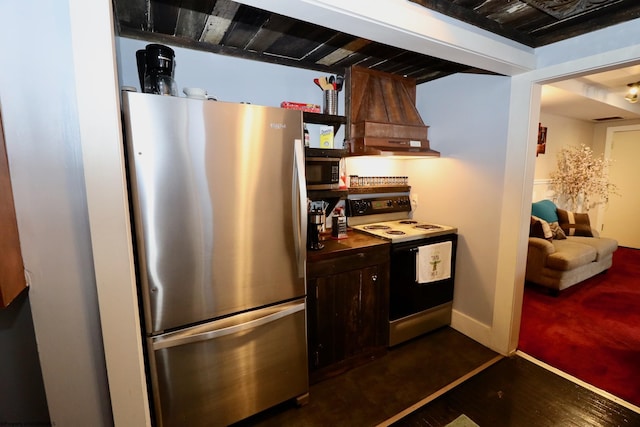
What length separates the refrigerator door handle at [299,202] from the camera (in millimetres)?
1588

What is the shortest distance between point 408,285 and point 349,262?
0.66 m

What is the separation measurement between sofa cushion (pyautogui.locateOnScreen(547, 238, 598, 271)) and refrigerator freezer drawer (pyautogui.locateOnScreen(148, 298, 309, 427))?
302 centimetres

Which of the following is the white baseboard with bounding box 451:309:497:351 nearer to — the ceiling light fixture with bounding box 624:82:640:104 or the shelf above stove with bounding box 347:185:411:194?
the shelf above stove with bounding box 347:185:411:194

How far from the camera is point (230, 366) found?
154 centimetres

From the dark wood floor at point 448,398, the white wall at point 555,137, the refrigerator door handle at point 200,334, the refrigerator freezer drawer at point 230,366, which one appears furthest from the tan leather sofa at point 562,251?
the refrigerator door handle at point 200,334

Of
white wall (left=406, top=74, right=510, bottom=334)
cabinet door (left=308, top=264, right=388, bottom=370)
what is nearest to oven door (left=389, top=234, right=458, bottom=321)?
cabinet door (left=308, top=264, right=388, bottom=370)

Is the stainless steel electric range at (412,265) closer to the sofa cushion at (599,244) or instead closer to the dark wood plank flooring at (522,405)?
the dark wood plank flooring at (522,405)

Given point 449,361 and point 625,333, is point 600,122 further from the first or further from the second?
point 449,361

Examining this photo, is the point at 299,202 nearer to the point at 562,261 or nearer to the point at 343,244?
the point at 343,244

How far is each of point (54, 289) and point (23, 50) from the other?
79 centimetres

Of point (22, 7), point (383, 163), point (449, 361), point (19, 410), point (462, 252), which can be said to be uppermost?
point (22, 7)

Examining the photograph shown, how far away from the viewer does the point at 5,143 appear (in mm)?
914

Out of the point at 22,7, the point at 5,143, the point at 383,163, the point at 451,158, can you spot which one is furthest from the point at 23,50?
the point at 451,158

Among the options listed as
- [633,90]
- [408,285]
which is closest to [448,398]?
[408,285]
